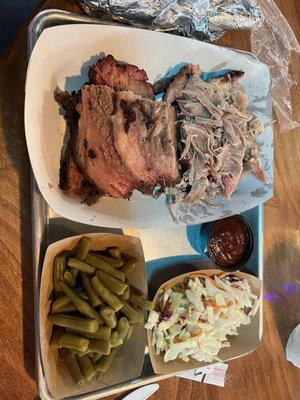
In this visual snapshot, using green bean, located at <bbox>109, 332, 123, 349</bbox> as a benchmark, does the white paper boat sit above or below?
above

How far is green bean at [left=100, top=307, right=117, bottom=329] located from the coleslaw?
24 centimetres

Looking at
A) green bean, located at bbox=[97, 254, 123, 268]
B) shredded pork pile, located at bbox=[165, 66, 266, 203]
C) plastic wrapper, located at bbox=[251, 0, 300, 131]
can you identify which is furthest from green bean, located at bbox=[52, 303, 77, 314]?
plastic wrapper, located at bbox=[251, 0, 300, 131]

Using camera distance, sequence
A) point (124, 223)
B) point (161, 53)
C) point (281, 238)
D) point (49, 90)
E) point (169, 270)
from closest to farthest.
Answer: point (49, 90)
point (124, 223)
point (161, 53)
point (169, 270)
point (281, 238)

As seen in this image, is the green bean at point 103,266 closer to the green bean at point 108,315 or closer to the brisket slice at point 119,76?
the green bean at point 108,315

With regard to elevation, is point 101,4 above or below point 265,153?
above

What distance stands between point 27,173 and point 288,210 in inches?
59.4

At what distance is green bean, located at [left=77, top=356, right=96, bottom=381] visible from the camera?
200cm

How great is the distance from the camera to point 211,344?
7.74ft

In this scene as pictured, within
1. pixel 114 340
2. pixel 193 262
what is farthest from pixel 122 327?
pixel 193 262

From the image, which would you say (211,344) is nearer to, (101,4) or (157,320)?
(157,320)

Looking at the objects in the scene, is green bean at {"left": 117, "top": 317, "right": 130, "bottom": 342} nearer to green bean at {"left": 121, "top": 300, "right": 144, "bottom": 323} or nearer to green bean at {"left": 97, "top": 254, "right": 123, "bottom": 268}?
green bean at {"left": 121, "top": 300, "right": 144, "bottom": 323}

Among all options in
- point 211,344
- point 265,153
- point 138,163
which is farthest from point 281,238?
point 138,163

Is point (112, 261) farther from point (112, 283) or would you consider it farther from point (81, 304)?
point (81, 304)

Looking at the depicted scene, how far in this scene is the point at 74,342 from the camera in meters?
1.95
